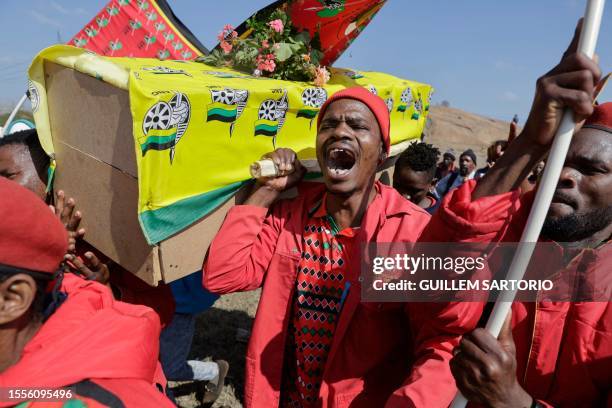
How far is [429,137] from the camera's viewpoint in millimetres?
27281

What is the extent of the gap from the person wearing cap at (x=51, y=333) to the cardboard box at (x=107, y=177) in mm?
532

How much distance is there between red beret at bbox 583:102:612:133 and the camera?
4.94 feet

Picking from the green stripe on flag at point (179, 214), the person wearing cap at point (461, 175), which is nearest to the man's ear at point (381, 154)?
the green stripe on flag at point (179, 214)

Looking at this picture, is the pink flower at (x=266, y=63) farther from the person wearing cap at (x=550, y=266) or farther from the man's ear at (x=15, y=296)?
the man's ear at (x=15, y=296)

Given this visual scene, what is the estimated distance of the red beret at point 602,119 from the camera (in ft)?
4.94

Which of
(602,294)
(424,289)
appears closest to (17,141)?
(424,289)

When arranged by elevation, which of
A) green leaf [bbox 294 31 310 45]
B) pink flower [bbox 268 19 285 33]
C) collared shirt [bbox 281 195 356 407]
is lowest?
collared shirt [bbox 281 195 356 407]

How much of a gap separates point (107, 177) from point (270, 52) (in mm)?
1114

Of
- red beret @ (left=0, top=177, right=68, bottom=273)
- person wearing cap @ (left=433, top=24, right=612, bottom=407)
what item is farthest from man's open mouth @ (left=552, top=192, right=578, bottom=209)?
red beret @ (left=0, top=177, right=68, bottom=273)

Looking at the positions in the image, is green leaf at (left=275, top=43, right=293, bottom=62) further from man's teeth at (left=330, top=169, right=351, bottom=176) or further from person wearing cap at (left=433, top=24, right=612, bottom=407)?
person wearing cap at (left=433, top=24, right=612, bottom=407)

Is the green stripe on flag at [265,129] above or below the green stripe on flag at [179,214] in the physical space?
above

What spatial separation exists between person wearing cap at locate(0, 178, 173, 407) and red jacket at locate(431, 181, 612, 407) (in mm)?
981

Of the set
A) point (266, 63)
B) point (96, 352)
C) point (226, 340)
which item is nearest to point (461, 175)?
point (226, 340)

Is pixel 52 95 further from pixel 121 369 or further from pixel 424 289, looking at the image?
pixel 424 289
